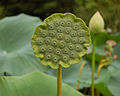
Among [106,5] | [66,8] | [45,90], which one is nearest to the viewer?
[45,90]

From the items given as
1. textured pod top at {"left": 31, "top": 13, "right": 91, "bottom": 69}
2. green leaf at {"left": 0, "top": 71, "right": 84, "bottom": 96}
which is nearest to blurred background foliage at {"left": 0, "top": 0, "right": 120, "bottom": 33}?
green leaf at {"left": 0, "top": 71, "right": 84, "bottom": 96}

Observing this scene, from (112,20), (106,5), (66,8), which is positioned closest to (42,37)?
(112,20)

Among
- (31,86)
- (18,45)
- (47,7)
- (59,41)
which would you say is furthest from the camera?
(47,7)

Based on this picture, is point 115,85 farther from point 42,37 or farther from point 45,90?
point 42,37

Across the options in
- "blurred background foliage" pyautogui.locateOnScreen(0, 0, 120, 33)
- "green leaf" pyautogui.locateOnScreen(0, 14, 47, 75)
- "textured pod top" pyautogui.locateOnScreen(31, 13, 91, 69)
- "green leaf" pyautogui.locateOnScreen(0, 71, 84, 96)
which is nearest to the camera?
"textured pod top" pyautogui.locateOnScreen(31, 13, 91, 69)

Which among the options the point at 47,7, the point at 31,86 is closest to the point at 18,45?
the point at 31,86

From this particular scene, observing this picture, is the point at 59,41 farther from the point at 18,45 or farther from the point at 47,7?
the point at 47,7

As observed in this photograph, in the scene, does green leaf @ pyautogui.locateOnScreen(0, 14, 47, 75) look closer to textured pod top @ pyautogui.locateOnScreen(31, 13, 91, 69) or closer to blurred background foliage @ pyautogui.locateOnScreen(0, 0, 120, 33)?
textured pod top @ pyautogui.locateOnScreen(31, 13, 91, 69)
